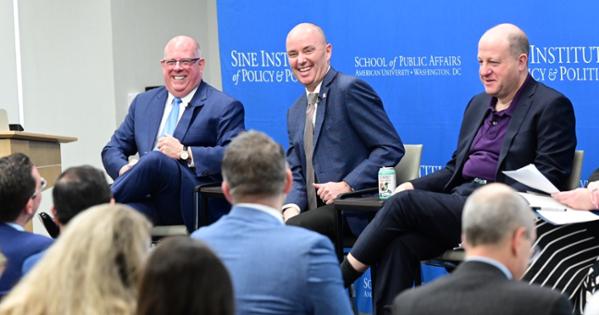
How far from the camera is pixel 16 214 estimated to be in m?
3.81

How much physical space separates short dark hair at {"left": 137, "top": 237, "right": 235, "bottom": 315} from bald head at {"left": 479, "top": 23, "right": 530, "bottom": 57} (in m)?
3.32

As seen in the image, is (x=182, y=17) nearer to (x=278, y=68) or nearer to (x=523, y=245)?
(x=278, y=68)

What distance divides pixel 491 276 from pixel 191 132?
3.75 m

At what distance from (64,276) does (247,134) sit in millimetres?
1103

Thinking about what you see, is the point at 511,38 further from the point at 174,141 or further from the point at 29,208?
the point at 29,208

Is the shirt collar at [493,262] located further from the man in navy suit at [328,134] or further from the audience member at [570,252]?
the man in navy suit at [328,134]

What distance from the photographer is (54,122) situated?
344 inches

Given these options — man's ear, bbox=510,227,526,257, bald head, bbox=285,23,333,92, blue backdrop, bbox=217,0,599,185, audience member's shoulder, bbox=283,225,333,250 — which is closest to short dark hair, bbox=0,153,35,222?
audience member's shoulder, bbox=283,225,333,250

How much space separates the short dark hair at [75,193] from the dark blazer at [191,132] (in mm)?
2443

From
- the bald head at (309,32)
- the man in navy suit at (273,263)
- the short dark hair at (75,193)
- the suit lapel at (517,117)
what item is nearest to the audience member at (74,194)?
the short dark hair at (75,193)

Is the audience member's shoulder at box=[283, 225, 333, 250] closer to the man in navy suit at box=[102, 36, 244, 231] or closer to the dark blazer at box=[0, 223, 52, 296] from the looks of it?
the dark blazer at box=[0, 223, 52, 296]

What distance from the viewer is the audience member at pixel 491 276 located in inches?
104

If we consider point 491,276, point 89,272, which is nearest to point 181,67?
point 491,276

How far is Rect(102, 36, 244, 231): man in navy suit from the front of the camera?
605 centimetres
